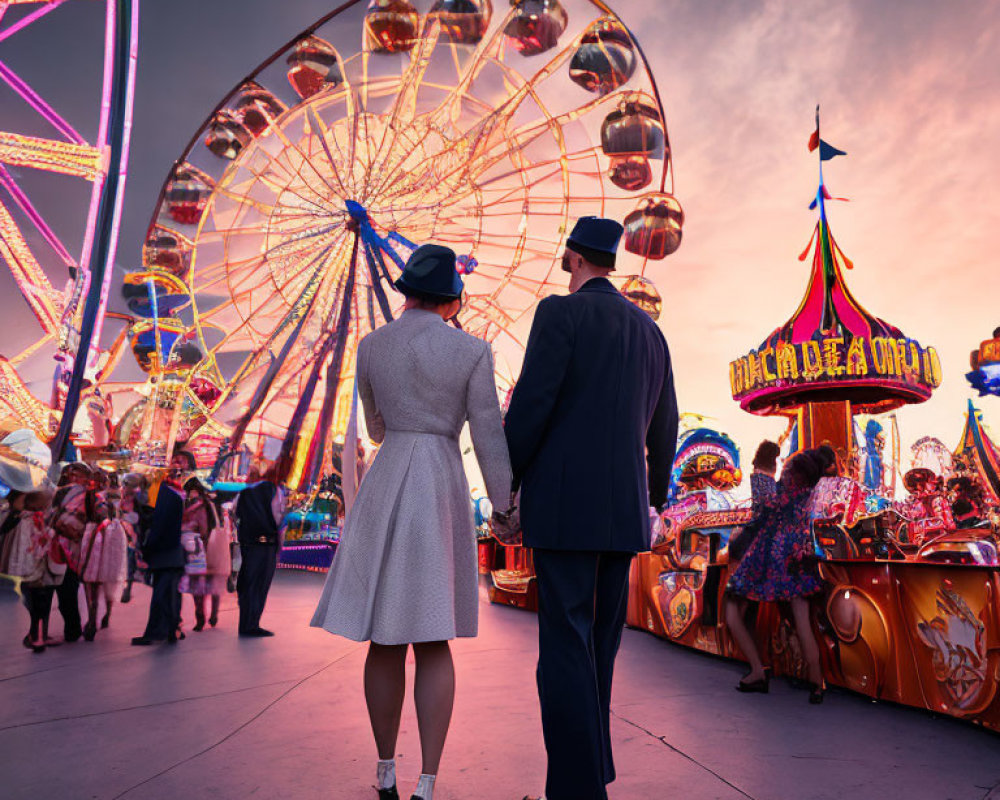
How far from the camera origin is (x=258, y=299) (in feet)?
41.4

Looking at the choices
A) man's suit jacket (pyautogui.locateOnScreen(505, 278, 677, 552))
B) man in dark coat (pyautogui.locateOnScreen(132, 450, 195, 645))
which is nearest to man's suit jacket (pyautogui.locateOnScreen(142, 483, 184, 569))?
man in dark coat (pyautogui.locateOnScreen(132, 450, 195, 645))

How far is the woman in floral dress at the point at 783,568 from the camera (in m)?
4.46

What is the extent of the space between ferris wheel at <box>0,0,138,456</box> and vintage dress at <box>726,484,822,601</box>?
776cm

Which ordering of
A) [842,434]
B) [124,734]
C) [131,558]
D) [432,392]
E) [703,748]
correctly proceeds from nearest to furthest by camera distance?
[432,392] → [703,748] → [124,734] → [131,558] → [842,434]

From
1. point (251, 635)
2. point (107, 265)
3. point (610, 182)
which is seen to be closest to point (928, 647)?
point (251, 635)

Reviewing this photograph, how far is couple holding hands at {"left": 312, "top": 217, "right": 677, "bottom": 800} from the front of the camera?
2266mm

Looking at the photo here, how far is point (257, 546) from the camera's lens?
24.7 feet

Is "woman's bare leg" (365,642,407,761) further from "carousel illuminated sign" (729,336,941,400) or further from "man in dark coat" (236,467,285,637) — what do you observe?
"carousel illuminated sign" (729,336,941,400)

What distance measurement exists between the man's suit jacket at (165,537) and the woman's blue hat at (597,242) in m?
5.66

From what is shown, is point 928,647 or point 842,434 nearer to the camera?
point 928,647

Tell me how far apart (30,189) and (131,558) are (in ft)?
19.6

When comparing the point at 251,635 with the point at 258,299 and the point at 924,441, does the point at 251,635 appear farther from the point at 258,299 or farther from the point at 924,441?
the point at 924,441

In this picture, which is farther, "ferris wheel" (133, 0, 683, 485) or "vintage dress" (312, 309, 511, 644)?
"ferris wheel" (133, 0, 683, 485)

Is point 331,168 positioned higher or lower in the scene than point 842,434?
higher
